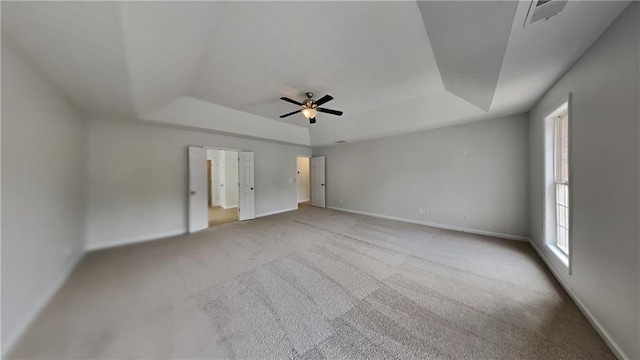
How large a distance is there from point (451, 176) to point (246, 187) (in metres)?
5.38

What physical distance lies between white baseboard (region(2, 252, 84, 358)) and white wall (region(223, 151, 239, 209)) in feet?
14.3

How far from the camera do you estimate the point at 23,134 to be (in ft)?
5.78

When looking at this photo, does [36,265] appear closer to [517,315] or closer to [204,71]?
[204,71]

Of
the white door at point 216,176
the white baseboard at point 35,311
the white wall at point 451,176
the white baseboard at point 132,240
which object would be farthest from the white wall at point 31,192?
the white wall at point 451,176

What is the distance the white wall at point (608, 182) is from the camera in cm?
132

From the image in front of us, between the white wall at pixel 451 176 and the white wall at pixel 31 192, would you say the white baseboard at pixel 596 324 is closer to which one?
the white wall at pixel 451 176

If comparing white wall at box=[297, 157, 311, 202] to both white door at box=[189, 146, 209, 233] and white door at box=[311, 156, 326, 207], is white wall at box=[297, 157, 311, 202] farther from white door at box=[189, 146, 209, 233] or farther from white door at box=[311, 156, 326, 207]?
white door at box=[189, 146, 209, 233]

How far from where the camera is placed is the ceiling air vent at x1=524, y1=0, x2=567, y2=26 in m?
1.24

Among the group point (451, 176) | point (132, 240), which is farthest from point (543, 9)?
point (132, 240)

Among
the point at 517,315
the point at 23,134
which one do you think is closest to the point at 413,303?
the point at 517,315

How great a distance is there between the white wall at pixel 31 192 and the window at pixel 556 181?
18.9 ft

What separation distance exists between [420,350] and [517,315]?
1.18m

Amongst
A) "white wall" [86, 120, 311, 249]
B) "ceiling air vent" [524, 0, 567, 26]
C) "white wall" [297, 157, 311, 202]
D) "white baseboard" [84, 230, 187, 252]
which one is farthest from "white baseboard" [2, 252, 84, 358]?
"white wall" [297, 157, 311, 202]

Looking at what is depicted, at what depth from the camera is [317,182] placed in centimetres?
741
